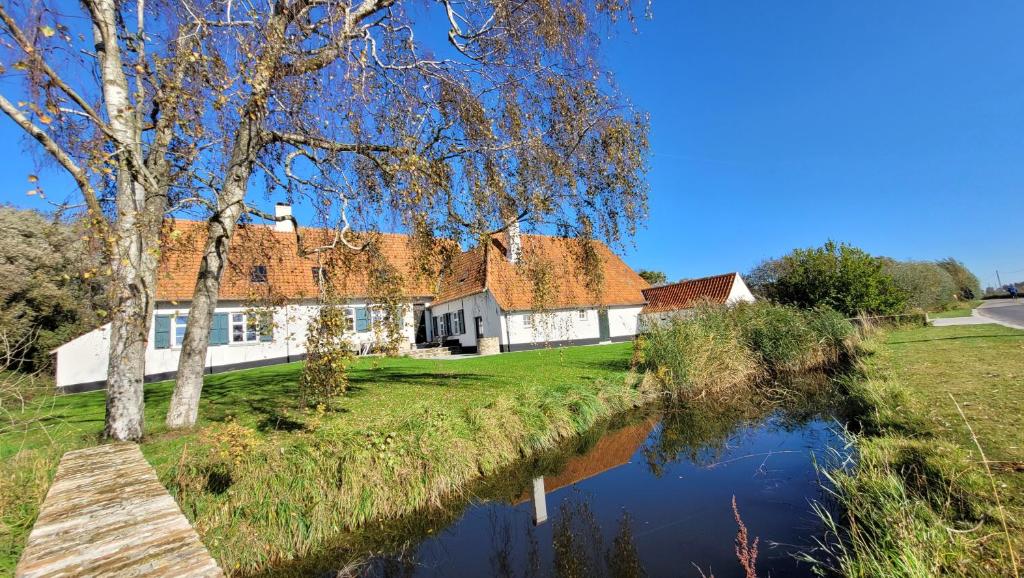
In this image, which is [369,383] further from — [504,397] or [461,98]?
[461,98]

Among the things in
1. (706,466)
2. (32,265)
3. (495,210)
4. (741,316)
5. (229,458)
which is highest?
(32,265)

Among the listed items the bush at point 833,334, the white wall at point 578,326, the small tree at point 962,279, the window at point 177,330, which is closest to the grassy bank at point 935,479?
the bush at point 833,334

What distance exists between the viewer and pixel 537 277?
9.43 m

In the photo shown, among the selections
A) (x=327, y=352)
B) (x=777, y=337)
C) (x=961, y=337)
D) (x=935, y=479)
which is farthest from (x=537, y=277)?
(x=961, y=337)

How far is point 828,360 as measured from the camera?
14633 millimetres

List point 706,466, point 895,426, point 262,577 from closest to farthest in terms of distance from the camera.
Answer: point 262,577, point 895,426, point 706,466

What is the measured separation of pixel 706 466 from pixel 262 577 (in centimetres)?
610

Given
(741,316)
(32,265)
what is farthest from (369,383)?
(32,265)

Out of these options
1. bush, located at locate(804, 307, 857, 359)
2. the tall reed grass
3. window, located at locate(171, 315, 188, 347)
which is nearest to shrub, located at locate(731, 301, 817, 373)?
the tall reed grass

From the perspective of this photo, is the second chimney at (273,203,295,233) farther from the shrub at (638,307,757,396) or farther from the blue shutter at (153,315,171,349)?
the shrub at (638,307,757,396)

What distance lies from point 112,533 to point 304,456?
3.37m

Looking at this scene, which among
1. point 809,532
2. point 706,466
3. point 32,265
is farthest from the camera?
point 32,265

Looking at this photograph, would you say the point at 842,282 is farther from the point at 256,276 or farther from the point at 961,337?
the point at 256,276

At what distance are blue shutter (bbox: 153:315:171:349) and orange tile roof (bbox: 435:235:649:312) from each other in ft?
39.0
